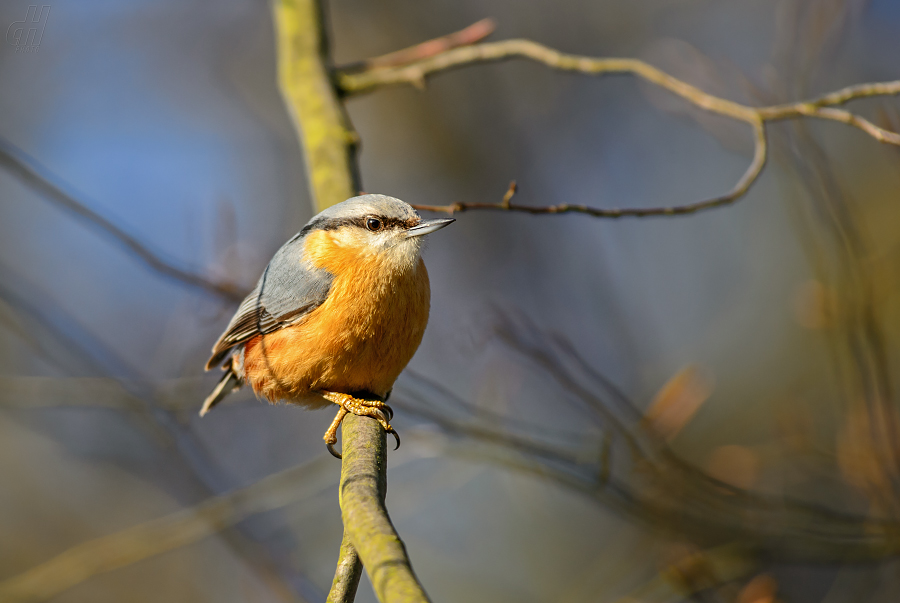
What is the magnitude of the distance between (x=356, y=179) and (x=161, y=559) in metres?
6.19

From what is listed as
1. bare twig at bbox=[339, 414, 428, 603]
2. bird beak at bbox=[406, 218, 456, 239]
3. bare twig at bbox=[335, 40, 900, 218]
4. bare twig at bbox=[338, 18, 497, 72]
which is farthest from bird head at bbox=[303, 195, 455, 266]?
bare twig at bbox=[338, 18, 497, 72]

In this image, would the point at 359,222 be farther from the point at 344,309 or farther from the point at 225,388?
the point at 225,388

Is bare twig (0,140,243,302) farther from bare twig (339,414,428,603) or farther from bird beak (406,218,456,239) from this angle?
bare twig (339,414,428,603)

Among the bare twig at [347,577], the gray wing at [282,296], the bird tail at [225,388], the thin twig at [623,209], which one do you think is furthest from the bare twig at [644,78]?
the bird tail at [225,388]

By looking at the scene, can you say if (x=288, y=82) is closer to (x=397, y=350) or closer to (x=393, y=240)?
(x=393, y=240)

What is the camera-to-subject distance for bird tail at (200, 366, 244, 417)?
392cm

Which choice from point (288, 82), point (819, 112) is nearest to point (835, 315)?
point (819, 112)

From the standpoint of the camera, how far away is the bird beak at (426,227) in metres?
3.13

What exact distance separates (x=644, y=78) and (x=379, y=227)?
1.53 m

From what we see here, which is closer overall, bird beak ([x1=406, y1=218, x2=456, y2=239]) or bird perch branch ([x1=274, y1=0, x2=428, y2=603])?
bird perch branch ([x1=274, y1=0, x2=428, y2=603])

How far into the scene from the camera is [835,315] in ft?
12.6

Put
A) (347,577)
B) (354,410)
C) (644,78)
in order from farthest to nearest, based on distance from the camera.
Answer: (644,78), (354,410), (347,577)

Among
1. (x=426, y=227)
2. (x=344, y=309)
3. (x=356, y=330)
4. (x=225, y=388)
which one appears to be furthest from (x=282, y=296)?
(x=225, y=388)

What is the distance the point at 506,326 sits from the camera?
13.5ft
